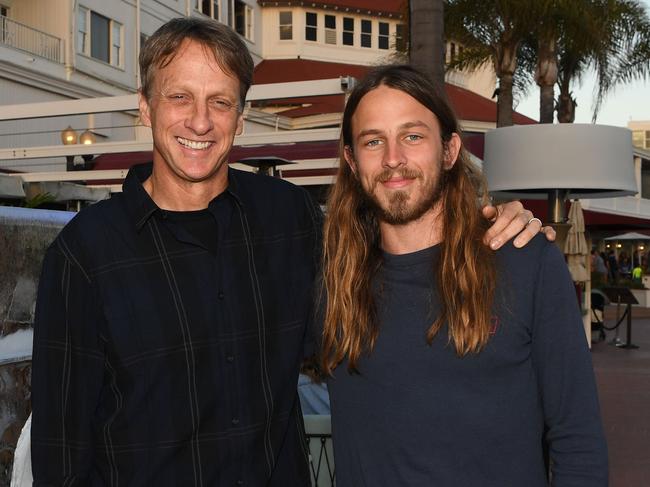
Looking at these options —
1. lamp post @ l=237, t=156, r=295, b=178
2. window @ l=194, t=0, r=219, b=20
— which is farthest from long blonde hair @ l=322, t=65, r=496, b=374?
window @ l=194, t=0, r=219, b=20

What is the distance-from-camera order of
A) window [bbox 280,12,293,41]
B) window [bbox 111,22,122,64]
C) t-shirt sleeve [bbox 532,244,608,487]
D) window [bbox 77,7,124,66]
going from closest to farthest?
1. t-shirt sleeve [bbox 532,244,608,487]
2. window [bbox 77,7,124,66]
3. window [bbox 111,22,122,64]
4. window [bbox 280,12,293,41]

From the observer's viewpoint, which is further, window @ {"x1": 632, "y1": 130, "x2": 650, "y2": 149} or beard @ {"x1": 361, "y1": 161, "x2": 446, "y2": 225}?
window @ {"x1": 632, "y1": 130, "x2": 650, "y2": 149}

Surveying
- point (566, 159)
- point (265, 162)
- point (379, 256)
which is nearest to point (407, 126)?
point (379, 256)

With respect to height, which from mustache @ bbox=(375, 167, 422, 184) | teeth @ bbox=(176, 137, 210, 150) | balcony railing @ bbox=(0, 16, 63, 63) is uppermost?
balcony railing @ bbox=(0, 16, 63, 63)

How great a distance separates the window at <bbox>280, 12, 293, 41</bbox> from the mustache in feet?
125

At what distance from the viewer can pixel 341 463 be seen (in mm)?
2371

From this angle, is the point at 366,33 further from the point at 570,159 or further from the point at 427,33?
the point at 570,159

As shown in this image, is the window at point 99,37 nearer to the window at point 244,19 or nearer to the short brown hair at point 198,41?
the window at point 244,19

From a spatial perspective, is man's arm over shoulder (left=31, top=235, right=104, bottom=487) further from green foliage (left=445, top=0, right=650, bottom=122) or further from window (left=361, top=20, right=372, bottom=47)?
window (left=361, top=20, right=372, bottom=47)

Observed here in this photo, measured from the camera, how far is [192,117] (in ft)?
8.04

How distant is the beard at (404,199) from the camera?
2.42 m

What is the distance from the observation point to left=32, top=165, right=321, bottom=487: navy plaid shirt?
225 centimetres

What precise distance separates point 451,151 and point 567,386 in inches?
32.1

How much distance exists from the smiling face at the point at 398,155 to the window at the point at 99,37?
23201mm
